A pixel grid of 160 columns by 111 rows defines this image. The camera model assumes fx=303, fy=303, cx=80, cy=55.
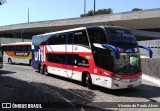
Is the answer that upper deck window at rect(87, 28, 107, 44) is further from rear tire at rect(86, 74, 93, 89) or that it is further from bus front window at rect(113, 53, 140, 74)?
rear tire at rect(86, 74, 93, 89)

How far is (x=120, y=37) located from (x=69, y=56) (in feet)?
15.6

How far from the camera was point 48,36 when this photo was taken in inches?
942

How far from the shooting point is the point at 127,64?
15.7 metres

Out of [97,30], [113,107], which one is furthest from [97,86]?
[113,107]

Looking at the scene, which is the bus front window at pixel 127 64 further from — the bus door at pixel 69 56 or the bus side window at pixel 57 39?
the bus side window at pixel 57 39

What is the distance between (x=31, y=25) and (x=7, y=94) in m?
78.1

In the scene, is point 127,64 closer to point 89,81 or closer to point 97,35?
point 97,35

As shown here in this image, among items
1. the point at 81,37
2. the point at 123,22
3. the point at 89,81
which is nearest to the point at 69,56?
the point at 81,37

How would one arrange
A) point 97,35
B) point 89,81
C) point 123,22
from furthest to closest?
1. point 123,22
2. point 89,81
3. point 97,35

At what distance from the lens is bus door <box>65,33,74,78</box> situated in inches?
766

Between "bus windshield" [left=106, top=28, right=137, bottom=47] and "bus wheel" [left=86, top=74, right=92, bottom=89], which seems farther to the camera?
"bus wheel" [left=86, top=74, right=92, bottom=89]

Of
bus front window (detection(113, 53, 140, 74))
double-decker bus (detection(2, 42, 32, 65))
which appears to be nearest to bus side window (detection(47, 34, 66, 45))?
bus front window (detection(113, 53, 140, 74))

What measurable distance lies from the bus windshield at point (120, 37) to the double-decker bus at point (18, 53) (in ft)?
72.3

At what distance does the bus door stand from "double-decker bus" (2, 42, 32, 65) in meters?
17.5
